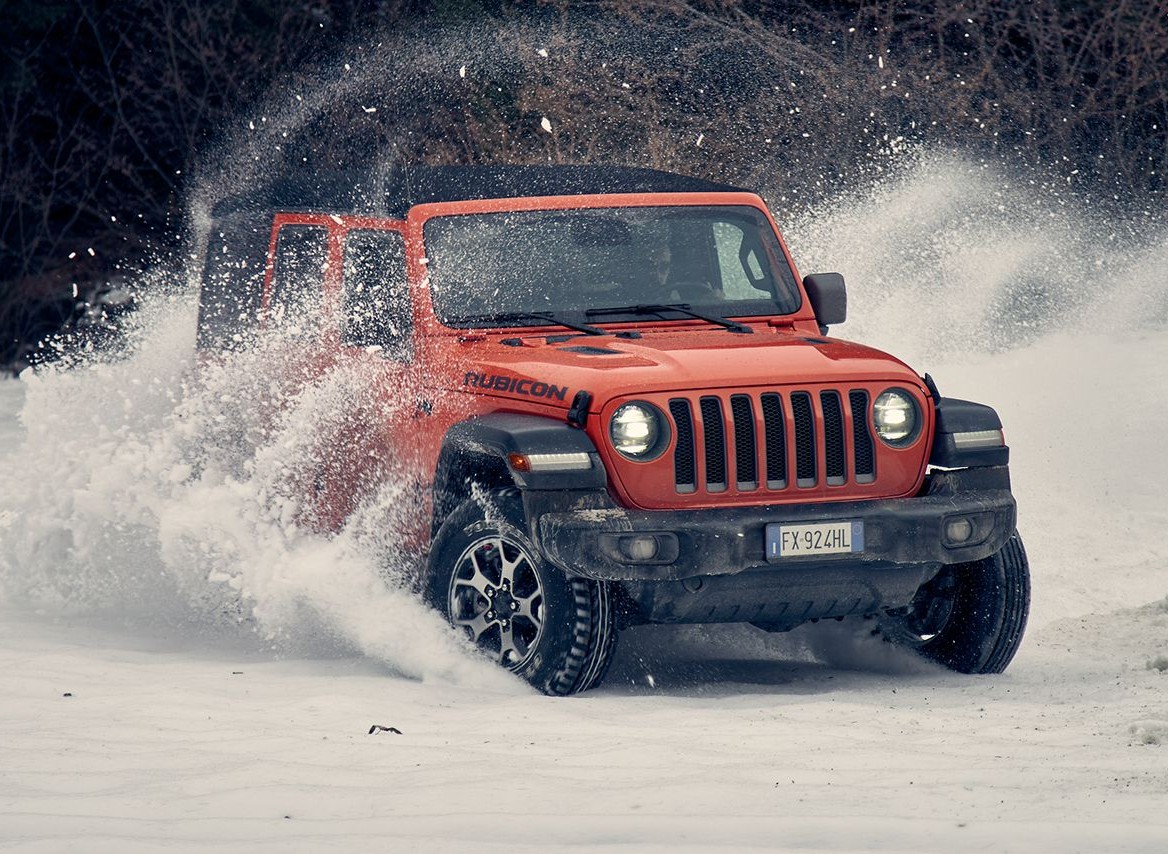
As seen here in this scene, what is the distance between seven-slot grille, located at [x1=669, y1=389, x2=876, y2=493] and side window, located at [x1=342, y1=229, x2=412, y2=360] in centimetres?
135

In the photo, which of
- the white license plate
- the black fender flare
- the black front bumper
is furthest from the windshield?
the white license plate

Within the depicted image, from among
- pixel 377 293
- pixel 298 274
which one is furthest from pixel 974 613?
pixel 298 274

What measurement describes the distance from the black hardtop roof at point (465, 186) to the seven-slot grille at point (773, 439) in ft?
5.17

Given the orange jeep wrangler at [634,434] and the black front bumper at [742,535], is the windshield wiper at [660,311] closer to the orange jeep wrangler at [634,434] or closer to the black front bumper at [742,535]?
the orange jeep wrangler at [634,434]

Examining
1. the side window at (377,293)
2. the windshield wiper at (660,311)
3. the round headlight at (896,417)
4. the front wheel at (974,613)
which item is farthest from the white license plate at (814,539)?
the side window at (377,293)

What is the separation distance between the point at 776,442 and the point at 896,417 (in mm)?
445

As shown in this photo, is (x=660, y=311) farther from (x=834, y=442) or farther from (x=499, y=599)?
(x=499, y=599)

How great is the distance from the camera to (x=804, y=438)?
260 inches

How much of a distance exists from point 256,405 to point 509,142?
25.7 ft

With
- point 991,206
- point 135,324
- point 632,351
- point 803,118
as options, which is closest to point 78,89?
point 135,324

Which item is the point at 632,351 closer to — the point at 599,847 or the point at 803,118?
the point at 599,847

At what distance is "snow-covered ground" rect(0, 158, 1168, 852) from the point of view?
4.86 metres

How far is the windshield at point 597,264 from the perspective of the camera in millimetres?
7402

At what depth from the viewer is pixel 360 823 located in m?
4.87
